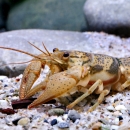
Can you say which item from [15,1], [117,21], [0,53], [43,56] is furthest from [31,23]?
[43,56]

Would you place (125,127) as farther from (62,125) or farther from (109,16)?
(109,16)

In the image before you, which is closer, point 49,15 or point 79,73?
point 79,73

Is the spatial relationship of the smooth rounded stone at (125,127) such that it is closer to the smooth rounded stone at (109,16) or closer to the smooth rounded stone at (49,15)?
the smooth rounded stone at (109,16)

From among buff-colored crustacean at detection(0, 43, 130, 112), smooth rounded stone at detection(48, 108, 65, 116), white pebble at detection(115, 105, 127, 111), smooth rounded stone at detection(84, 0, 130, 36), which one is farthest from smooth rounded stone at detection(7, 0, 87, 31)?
smooth rounded stone at detection(48, 108, 65, 116)

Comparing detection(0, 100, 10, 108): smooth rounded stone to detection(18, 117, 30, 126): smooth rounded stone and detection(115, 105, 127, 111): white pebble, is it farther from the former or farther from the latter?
detection(115, 105, 127, 111): white pebble

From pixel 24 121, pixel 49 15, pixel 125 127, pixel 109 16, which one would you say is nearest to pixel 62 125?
pixel 24 121

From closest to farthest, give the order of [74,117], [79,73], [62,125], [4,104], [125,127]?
1. [125,127]
2. [62,125]
3. [74,117]
4. [79,73]
5. [4,104]
